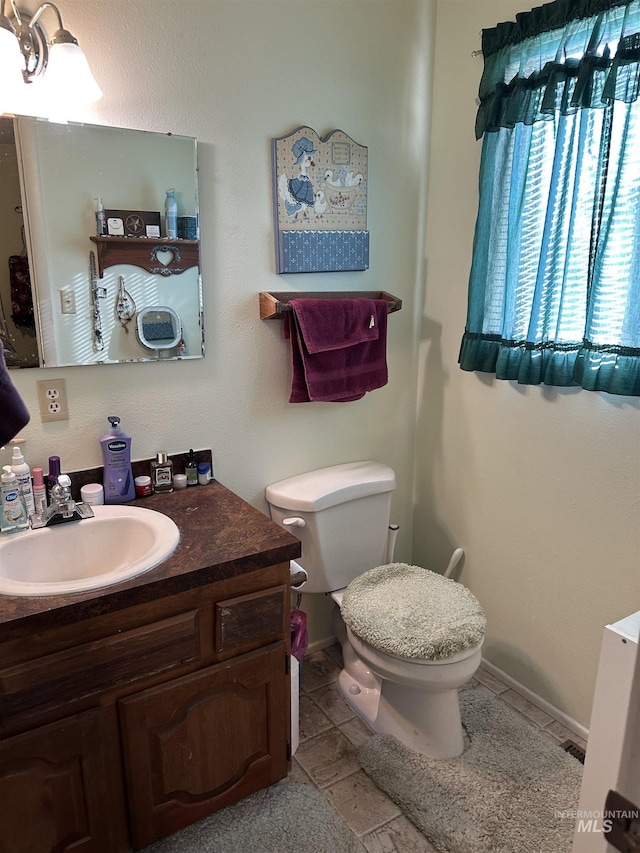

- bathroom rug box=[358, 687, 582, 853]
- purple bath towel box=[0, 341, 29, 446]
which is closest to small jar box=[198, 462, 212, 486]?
purple bath towel box=[0, 341, 29, 446]

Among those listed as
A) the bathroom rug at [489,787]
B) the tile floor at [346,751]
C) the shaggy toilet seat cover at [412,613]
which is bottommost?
the tile floor at [346,751]

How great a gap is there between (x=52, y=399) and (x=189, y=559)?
1.99ft

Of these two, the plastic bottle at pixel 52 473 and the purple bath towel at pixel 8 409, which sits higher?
the purple bath towel at pixel 8 409

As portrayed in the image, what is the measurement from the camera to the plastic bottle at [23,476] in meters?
1.43

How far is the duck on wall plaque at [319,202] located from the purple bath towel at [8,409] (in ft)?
3.51

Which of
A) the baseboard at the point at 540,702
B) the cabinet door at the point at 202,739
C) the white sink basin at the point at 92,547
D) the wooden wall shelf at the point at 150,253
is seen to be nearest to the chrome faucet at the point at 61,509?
the white sink basin at the point at 92,547

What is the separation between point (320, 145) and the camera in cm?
184

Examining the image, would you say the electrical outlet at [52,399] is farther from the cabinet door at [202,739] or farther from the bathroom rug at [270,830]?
the bathroom rug at [270,830]

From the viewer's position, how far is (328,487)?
1.93 meters

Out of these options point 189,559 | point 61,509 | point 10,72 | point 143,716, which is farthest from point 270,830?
point 10,72

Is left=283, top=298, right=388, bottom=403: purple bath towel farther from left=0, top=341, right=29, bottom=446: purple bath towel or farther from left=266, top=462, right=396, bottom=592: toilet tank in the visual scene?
left=0, top=341, right=29, bottom=446: purple bath towel

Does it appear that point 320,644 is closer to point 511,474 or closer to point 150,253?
point 511,474
